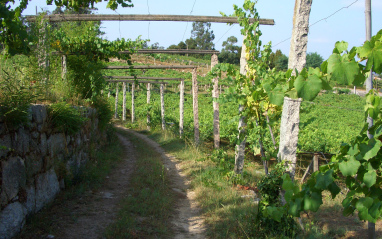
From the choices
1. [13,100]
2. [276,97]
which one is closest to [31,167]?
[13,100]

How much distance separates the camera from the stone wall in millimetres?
3930

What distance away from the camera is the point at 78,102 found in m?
8.16

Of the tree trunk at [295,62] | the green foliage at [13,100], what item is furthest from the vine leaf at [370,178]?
the green foliage at [13,100]

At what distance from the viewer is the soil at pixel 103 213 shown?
15.2 ft

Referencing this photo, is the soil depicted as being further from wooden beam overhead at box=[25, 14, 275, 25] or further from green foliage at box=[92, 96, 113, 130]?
wooden beam overhead at box=[25, 14, 275, 25]

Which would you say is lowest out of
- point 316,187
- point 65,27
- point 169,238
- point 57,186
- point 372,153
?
point 169,238

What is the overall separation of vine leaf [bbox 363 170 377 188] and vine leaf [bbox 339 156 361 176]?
0.23 ft

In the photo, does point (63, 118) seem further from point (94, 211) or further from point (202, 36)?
point (202, 36)

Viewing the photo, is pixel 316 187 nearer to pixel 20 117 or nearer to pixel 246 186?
pixel 20 117

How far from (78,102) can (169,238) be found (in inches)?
186

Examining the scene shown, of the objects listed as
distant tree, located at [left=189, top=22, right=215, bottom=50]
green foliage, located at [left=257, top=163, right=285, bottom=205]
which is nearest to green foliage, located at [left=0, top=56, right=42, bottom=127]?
green foliage, located at [left=257, top=163, right=285, bottom=205]

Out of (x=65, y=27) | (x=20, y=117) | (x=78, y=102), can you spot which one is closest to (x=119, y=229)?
(x=20, y=117)

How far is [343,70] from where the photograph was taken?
5.76ft

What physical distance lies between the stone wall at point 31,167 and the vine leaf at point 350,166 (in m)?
2.95
